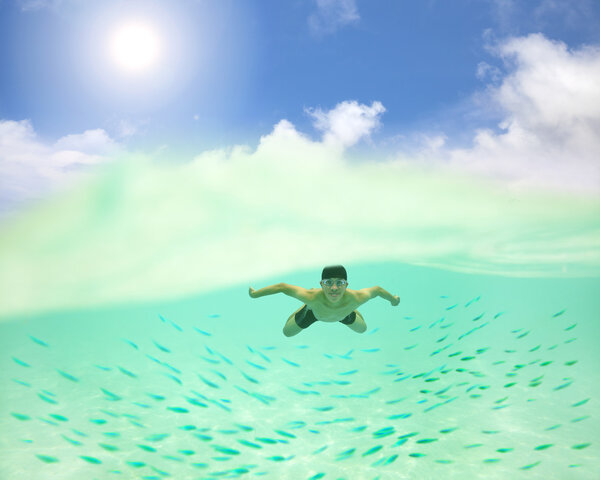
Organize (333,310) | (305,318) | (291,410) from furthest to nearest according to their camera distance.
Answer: (291,410), (305,318), (333,310)

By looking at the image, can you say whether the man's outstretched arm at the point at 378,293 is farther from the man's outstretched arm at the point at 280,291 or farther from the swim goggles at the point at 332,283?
the man's outstretched arm at the point at 280,291

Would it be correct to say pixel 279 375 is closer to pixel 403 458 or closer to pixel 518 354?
pixel 403 458

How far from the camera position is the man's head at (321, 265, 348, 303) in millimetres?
7332

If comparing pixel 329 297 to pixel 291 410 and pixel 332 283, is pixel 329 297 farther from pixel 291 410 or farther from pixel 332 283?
pixel 291 410

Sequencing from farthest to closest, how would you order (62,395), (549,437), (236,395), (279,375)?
(279,375)
(236,395)
(62,395)
(549,437)

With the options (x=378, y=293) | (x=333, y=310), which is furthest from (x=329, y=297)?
(x=378, y=293)

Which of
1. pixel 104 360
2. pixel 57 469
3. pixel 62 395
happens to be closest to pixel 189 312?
pixel 104 360

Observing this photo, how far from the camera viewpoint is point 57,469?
10.7 meters

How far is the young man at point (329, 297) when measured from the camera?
733 cm

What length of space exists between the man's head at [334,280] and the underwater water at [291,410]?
4.81 feet

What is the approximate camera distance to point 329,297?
7539mm

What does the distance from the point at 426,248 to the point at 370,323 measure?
4125 centimetres

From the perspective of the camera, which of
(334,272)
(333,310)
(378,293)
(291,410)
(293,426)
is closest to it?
(334,272)

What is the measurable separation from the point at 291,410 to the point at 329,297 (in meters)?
9.81
